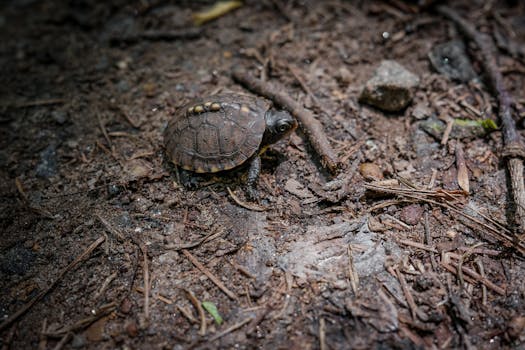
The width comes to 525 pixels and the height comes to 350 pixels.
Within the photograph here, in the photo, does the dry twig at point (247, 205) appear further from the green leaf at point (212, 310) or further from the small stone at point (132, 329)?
the small stone at point (132, 329)

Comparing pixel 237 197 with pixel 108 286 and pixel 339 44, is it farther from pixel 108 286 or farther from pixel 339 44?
pixel 339 44

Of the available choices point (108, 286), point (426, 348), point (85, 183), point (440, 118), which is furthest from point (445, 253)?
point (85, 183)

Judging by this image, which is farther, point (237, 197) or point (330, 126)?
point (330, 126)

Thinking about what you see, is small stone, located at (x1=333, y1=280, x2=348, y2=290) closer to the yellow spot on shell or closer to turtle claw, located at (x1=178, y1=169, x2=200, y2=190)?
turtle claw, located at (x1=178, y1=169, x2=200, y2=190)

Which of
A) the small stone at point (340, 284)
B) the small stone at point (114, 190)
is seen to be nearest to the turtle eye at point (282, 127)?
the small stone at point (340, 284)

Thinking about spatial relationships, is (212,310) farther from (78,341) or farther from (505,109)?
(505,109)

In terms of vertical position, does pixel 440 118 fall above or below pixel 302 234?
above

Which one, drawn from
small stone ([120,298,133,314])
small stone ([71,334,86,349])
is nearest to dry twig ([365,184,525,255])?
small stone ([120,298,133,314])
